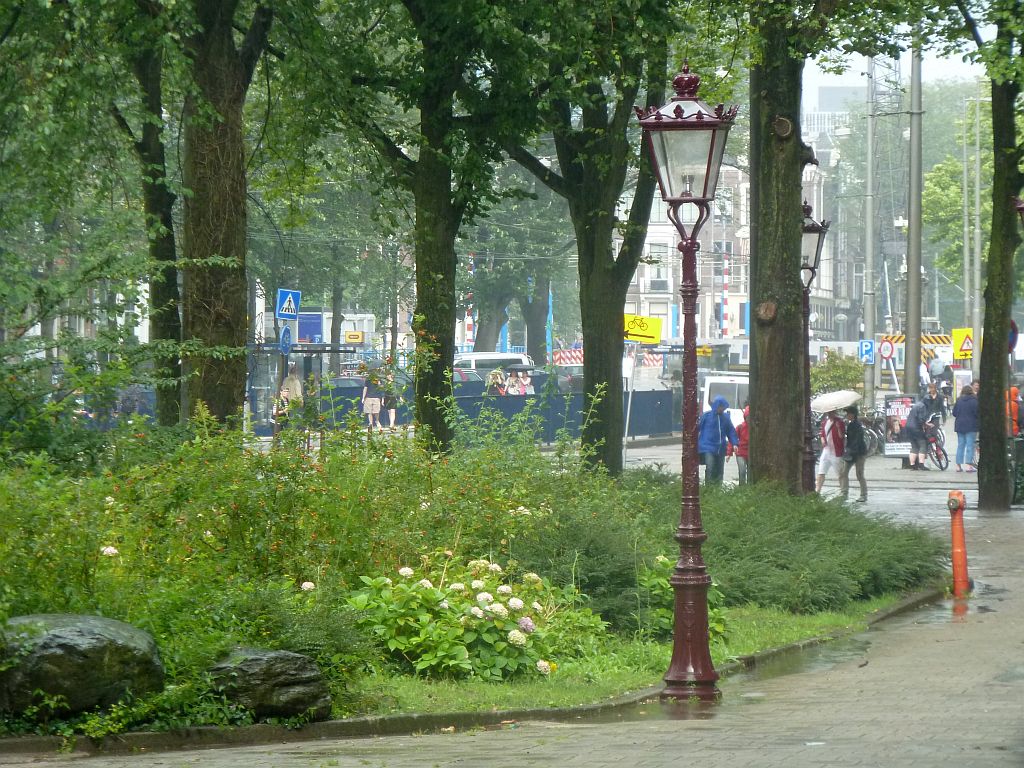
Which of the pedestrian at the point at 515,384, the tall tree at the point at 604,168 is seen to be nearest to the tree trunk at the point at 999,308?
the tall tree at the point at 604,168

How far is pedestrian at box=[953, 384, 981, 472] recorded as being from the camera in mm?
35031

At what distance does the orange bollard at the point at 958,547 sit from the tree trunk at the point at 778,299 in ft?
7.48

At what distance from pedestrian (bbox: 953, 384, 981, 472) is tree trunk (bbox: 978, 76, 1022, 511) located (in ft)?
23.3

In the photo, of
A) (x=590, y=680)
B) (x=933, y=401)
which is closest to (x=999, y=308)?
(x=933, y=401)

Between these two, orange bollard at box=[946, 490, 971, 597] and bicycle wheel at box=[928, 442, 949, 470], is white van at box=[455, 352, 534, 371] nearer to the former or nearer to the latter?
bicycle wheel at box=[928, 442, 949, 470]

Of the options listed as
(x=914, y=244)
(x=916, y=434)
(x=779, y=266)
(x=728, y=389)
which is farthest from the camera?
(x=728, y=389)

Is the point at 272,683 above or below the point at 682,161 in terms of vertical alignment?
below

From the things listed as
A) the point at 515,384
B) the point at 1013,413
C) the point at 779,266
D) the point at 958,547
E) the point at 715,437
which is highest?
the point at 779,266

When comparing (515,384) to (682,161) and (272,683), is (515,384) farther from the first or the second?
(272,683)

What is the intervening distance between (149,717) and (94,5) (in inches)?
358

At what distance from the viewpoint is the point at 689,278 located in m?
10.5

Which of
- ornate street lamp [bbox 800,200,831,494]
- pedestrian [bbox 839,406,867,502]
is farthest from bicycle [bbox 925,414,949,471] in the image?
ornate street lamp [bbox 800,200,831,494]

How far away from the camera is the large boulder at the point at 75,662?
7629 millimetres

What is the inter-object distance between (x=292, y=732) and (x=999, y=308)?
19833 mm
